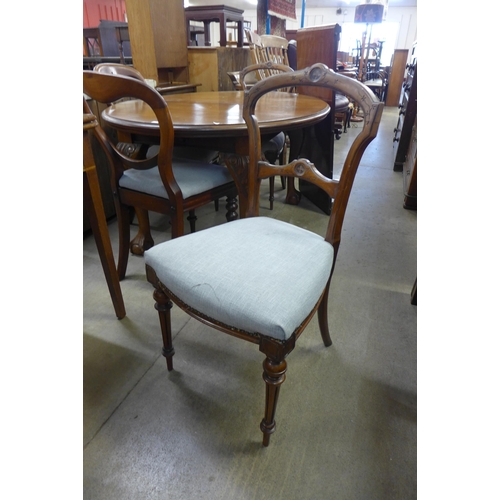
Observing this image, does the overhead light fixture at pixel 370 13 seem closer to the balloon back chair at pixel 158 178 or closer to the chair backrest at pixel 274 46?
the chair backrest at pixel 274 46

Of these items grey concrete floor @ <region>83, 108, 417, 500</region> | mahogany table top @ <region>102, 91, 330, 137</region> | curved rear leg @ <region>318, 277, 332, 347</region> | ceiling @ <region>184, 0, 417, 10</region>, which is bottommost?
grey concrete floor @ <region>83, 108, 417, 500</region>

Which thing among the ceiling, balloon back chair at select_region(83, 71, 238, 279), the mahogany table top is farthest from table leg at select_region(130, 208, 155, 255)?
the ceiling

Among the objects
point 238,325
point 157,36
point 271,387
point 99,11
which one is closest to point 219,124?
point 238,325

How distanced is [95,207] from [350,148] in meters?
0.88

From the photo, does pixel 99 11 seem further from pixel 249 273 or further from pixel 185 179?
pixel 249 273

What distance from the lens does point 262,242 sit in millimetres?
906

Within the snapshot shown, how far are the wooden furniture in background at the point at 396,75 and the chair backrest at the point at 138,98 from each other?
7.40 m

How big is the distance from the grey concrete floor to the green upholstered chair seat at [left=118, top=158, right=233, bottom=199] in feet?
1.67

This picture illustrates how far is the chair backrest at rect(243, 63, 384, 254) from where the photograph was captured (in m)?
0.80

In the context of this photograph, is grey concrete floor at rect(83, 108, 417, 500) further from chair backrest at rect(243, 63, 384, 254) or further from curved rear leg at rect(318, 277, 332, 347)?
chair backrest at rect(243, 63, 384, 254)

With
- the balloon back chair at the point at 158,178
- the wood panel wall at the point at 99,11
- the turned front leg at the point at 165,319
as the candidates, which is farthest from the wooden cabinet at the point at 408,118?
the wood panel wall at the point at 99,11

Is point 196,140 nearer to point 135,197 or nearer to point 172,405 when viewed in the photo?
point 135,197

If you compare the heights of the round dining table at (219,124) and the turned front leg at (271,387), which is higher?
the round dining table at (219,124)

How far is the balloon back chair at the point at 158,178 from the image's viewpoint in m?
1.06
